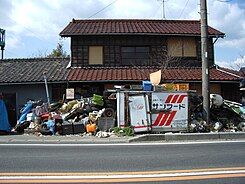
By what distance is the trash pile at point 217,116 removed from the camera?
15.7m

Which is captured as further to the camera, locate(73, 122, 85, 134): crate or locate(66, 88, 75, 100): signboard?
locate(66, 88, 75, 100): signboard

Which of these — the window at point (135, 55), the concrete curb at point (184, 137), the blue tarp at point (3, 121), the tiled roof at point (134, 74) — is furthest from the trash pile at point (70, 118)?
the window at point (135, 55)

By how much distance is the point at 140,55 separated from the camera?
24109 millimetres

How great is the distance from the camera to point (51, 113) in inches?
687

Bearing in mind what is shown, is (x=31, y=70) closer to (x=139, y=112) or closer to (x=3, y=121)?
(x=3, y=121)

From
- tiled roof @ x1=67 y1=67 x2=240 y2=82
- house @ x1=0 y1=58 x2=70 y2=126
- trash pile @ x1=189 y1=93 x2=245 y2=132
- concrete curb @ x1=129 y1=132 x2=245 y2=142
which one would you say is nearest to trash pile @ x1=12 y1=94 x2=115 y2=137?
concrete curb @ x1=129 y1=132 x2=245 y2=142

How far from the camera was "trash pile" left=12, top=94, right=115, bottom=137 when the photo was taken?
51.1ft

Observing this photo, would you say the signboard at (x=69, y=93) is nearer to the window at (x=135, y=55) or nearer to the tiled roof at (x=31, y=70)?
the tiled roof at (x=31, y=70)

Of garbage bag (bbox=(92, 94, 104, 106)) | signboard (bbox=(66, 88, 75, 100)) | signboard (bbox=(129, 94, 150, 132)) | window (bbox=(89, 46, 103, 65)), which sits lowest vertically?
signboard (bbox=(129, 94, 150, 132))

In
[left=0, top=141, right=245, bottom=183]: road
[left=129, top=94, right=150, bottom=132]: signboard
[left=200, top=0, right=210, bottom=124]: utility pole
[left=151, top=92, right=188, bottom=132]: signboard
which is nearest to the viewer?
[left=0, top=141, right=245, bottom=183]: road

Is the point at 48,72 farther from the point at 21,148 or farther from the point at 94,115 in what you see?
the point at 21,148

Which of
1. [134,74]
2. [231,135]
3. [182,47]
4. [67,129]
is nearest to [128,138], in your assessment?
[67,129]

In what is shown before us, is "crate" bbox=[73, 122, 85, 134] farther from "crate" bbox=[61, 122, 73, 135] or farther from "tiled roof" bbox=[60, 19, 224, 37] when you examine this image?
"tiled roof" bbox=[60, 19, 224, 37]

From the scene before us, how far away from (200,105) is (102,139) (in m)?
5.39
